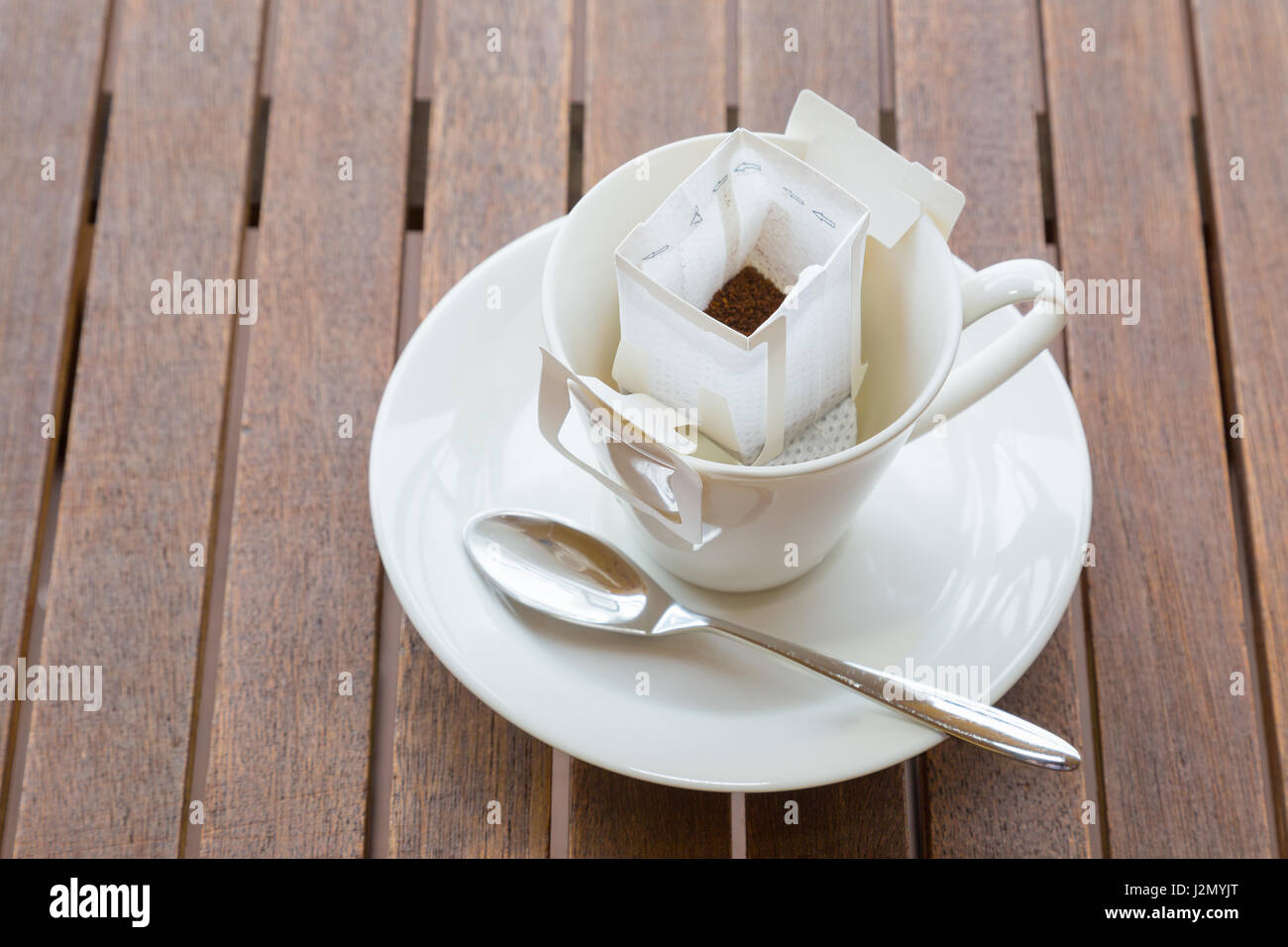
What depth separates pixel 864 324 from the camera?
0.66 m

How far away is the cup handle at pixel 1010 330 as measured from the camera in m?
0.57

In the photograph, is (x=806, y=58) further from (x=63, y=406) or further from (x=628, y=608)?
(x=63, y=406)

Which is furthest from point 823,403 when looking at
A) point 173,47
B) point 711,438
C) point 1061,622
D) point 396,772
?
point 173,47

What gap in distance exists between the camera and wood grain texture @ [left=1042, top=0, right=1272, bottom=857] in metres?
0.70

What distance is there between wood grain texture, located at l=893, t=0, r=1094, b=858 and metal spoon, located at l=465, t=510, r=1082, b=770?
0.25 ft

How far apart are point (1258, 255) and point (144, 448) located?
2.73 ft

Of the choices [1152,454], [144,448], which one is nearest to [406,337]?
[144,448]

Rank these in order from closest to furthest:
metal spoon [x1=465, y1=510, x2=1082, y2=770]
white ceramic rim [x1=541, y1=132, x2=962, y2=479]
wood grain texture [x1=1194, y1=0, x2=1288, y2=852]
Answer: white ceramic rim [x1=541, y1=132, x2=962, y2=479]
metal spoon [x1=465, y1=510, x2=1082, y2=770]
wood grain texture [x1=1194, y1=0, x2=1288, y2=852]

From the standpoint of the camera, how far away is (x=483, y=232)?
0.84m

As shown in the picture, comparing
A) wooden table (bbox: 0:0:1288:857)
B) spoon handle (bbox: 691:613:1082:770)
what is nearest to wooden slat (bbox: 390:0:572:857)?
wooden table (bbox: 0:0:1288:857)

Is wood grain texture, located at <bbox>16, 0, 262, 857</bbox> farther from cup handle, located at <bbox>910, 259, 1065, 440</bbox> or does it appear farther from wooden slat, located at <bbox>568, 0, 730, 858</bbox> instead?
cup handle, located at <bbox>910, 259, 1065, 440</bbox>

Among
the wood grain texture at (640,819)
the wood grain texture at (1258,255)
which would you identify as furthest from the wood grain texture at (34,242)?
the wood grain texture at (1258,255)

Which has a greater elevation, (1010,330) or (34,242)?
(34,242)
